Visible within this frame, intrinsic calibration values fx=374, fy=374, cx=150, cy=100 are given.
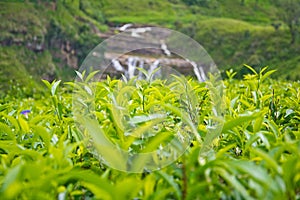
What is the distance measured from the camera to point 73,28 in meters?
46.6

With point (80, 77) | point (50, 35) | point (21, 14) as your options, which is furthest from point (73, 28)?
point (80, 77)

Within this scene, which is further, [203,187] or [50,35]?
[50,35]

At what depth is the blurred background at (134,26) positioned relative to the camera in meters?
36.3

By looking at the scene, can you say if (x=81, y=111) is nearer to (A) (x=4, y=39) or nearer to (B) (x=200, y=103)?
(B) (x=200, y=103)

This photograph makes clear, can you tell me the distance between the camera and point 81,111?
1.07m

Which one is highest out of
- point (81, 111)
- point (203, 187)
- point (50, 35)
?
point (203, 187)

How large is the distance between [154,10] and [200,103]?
54.4 m

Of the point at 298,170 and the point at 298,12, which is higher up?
the point at 298,170

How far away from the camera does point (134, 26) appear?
144ft

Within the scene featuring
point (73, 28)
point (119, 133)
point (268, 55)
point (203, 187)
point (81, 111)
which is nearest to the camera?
point (203, 187)

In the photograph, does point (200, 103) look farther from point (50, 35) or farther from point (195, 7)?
point (195, 7)

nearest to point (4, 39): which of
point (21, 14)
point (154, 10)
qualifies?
point (21, 14)

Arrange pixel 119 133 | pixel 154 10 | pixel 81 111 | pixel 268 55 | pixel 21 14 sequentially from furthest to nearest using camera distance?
pixel 154 10 → pixel 21 14 → pixel 268 55 → pixel 81 111 → pixel 119 133

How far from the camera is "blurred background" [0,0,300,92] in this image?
36312mm
